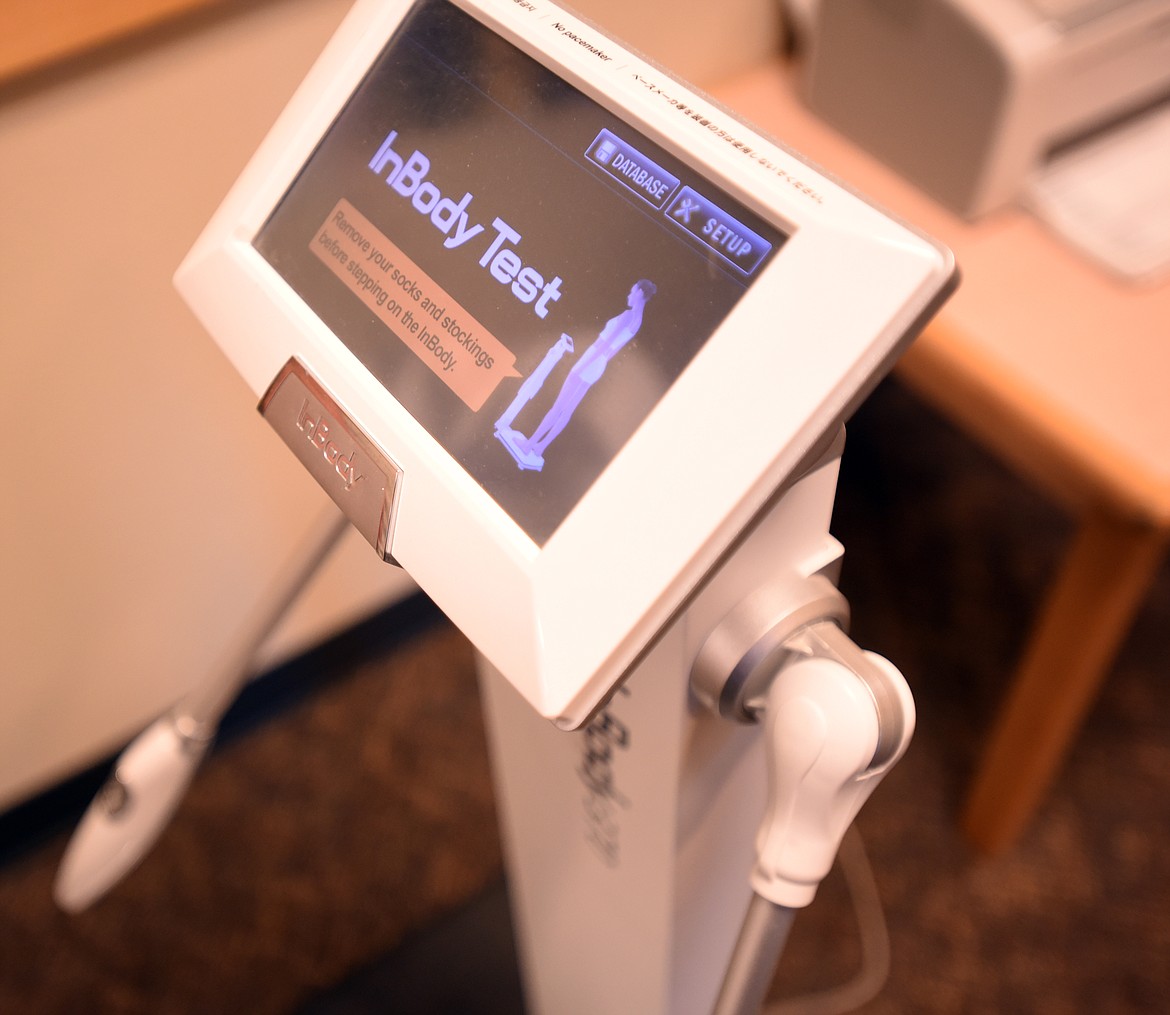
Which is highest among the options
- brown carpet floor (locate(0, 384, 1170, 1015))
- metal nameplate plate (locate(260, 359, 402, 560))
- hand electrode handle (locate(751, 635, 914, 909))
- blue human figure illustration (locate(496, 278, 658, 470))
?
blue human figure illustration (locate(496, 278, 658, 470))

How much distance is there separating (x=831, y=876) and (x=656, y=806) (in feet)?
2.39

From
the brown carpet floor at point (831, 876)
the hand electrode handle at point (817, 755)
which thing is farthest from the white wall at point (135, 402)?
the hand electrode handle at point (817, 755)

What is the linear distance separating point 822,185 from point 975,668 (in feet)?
3.68

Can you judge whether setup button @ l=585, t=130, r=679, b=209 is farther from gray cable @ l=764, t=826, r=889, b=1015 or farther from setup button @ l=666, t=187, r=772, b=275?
gray cable @ l=764, t=826, r=889, b=1015

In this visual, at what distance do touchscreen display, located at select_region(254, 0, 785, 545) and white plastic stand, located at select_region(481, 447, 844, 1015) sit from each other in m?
0.08

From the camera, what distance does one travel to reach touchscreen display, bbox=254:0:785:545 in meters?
0.37

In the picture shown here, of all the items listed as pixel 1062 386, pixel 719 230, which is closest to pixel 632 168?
pixel 719 230

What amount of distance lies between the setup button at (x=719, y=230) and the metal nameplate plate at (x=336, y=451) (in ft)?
0.52

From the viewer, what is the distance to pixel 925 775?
1.25m

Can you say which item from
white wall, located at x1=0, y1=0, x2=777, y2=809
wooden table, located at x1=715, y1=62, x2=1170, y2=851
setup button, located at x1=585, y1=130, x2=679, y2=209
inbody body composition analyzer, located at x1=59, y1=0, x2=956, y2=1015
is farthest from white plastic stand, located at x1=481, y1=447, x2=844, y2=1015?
white wall, located at x1=0, y1=0, x2=777, y2=809

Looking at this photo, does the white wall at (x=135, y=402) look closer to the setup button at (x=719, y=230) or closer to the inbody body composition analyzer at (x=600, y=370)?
the inbody body composition analyzer at (x=600, y=370)

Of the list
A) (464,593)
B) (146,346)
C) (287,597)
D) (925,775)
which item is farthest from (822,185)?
(925,775)

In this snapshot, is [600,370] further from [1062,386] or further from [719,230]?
[1062,386]

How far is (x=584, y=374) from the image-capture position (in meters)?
0.38
